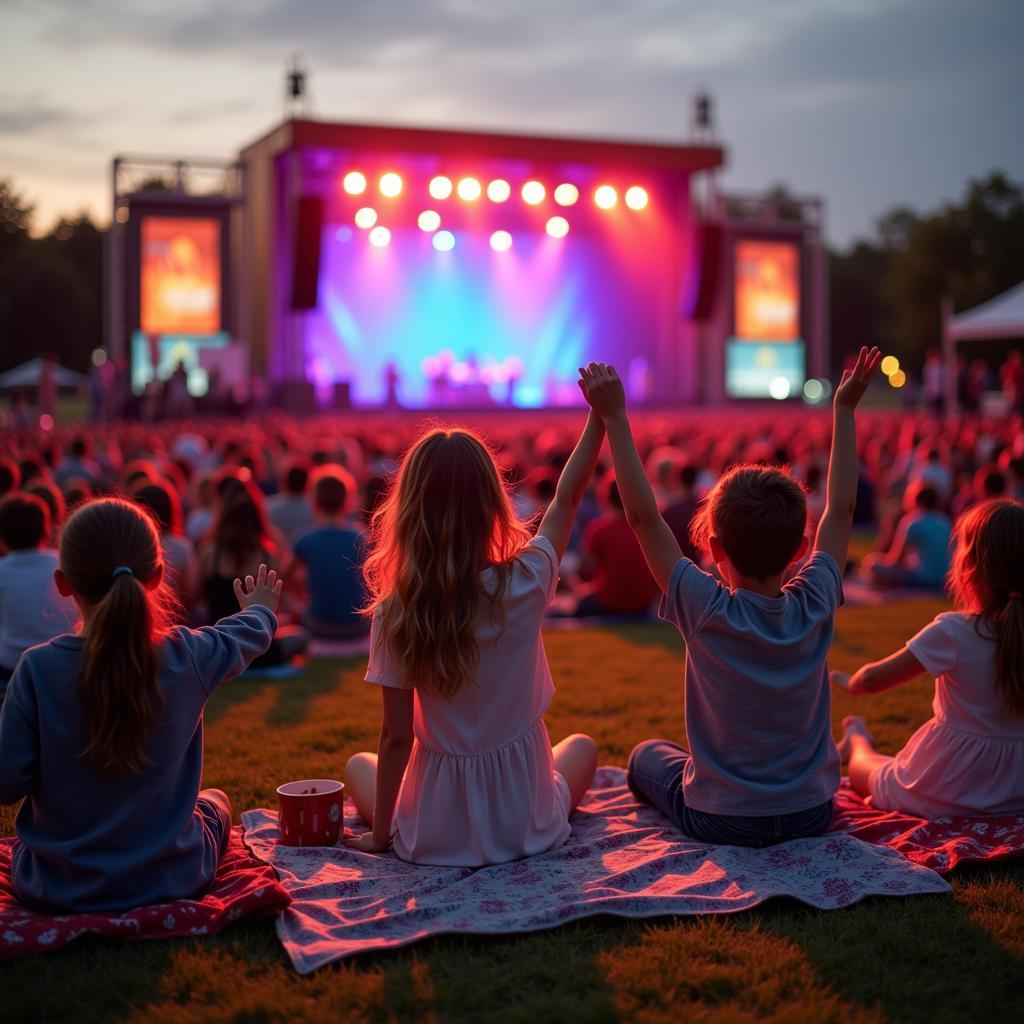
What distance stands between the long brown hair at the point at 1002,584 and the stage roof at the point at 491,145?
731 inches

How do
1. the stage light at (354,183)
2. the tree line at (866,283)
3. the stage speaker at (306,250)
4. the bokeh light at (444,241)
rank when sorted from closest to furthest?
1. the stage speaker at (306,250)
2. the stage light at (354,183)
3. the bokeh light at (444,241)
4. the tree line at (866,283)

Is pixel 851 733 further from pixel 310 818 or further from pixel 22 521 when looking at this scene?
pixel 22 521

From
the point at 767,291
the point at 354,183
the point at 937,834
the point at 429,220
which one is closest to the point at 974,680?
the point at 937,834

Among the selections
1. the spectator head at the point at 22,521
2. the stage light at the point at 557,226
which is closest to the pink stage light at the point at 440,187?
the stage light at the point at 557,226

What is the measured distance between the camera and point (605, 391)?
2.58 metres

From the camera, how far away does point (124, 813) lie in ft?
7.79

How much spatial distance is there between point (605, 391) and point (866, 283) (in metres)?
65.6

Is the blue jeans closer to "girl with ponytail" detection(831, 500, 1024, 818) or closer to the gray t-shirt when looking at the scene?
the gray t-shirt

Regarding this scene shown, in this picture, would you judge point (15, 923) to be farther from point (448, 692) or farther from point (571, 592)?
point (571, 592)

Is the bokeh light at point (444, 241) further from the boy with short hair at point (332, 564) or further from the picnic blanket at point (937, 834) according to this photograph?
the picnic blanket at point (937, 834)

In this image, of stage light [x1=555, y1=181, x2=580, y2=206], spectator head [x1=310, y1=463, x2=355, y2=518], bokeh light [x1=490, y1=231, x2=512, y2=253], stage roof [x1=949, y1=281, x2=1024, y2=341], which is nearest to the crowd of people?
spectator head [x1=310, y1=463, x2=355, y2=518]

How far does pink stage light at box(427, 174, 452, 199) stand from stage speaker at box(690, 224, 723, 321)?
4980mm

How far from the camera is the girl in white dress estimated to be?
252 centimetres

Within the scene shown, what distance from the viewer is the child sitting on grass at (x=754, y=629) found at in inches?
103
